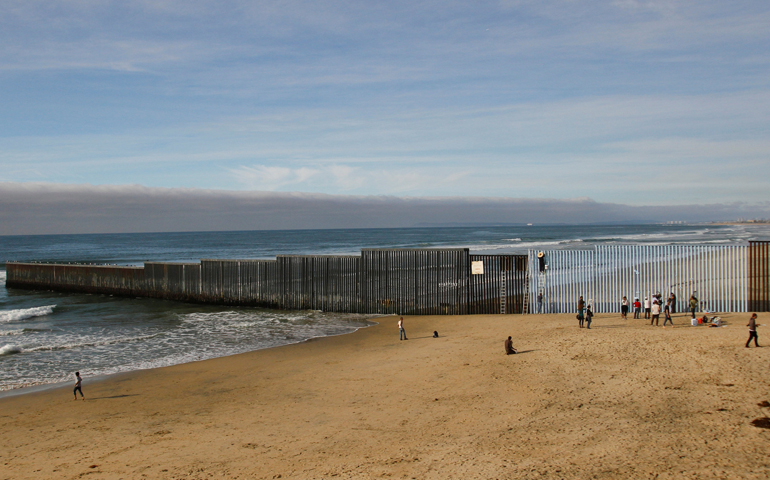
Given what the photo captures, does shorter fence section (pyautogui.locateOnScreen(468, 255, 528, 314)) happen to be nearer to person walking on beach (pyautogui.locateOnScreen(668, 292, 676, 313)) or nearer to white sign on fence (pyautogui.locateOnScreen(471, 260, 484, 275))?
white sign on fence (pyautogui.locateOnScreen(471, 260, 484, 275))

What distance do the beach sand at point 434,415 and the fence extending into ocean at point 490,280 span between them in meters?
4.20

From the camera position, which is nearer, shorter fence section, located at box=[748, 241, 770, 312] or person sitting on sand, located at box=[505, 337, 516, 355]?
person sitting on sand, located at box=[505, 337, 516, 355]

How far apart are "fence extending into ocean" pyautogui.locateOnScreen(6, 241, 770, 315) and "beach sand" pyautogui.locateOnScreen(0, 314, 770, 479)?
4.20m

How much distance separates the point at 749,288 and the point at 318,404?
1732cm

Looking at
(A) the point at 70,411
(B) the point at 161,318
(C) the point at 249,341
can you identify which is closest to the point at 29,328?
(B) the point at 161,318

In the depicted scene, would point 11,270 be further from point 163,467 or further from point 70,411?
point 163,467

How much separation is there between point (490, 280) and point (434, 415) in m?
12.7

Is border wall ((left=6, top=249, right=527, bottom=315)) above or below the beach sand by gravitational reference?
above

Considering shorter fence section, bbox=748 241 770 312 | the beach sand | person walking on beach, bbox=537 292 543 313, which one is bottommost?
the beach sand

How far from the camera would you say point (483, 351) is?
15.5 meters

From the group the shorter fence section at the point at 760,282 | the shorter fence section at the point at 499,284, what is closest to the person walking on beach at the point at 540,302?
the shorter fence section at the point at 499,284

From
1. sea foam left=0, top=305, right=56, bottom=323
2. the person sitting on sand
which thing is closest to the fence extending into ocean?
→ the person sitting on sand

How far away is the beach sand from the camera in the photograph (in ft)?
26.7

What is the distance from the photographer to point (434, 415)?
10383 millimetres
